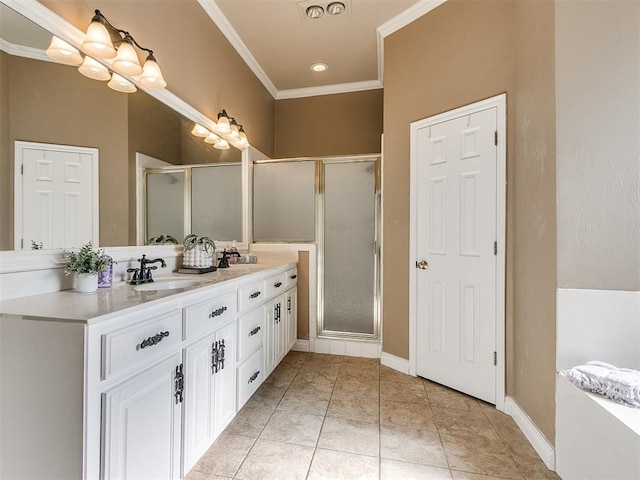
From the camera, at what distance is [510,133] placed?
1865 millimetres

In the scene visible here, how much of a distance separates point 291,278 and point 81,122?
1.79 m

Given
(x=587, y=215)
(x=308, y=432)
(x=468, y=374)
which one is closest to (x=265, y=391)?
(x=308, y=432)

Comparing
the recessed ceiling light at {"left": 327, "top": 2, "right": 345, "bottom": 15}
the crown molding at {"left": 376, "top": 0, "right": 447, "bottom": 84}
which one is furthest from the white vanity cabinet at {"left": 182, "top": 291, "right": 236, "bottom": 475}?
the crown molding at {"left": 376, "top": 0, "right": 447, "bottom": 84}

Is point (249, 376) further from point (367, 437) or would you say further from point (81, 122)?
point (81, 122)

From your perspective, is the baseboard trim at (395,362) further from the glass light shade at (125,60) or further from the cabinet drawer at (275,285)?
the glass light shade at (125,60)

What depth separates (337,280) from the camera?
9.53ft

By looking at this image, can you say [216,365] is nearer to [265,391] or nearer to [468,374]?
[265,391]

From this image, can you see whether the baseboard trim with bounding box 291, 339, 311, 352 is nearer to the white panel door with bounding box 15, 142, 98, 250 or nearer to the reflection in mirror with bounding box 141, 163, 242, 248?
the reflection in mirror with bounding box 141, 163, 242, 248

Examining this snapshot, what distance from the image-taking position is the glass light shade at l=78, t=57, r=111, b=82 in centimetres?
135

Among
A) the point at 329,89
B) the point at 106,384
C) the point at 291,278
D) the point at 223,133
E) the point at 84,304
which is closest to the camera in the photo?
the point at 106,384

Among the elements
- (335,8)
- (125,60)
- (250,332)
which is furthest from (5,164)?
(335,8)

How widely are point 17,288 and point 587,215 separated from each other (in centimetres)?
233

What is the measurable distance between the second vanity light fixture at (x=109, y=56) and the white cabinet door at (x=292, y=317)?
1.76 metres

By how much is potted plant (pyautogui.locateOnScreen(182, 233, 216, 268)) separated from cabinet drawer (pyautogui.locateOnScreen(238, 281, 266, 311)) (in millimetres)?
373
